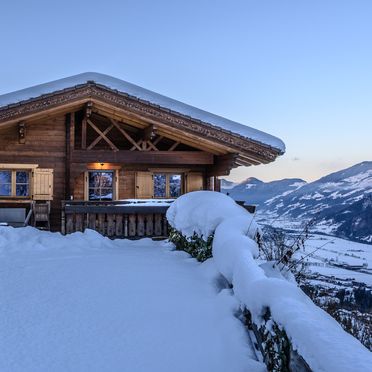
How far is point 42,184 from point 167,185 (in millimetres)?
4750

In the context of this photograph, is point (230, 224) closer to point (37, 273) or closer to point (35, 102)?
point (37, 273)

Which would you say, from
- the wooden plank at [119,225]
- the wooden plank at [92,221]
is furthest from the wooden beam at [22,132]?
the wooden plank at [119,225]

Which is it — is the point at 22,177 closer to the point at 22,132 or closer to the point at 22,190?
the point at 22,190

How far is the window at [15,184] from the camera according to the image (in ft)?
50.8

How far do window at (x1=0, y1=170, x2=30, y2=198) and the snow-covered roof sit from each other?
297 centimetres

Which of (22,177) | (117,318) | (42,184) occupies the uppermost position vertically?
(22,177)

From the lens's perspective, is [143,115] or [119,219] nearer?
[119,219]

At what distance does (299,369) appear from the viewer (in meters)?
2.63

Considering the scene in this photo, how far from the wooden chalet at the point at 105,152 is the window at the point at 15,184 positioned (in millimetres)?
34

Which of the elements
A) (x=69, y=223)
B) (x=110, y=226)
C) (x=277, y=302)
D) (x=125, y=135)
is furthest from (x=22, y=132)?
(x=277, y=302)

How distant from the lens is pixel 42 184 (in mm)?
15141

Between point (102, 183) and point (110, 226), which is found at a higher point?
point (102, 183)

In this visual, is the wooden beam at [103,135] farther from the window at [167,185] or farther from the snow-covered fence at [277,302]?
the snow-covered fence at [277,302]

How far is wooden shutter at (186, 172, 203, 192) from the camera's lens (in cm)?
1712
